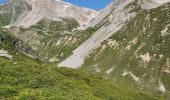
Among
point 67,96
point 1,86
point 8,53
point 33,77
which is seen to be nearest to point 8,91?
point 1,86

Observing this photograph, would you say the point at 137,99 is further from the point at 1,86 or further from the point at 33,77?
the point at 1,86

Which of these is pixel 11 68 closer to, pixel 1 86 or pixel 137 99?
pixel 1 86

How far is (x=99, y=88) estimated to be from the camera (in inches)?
3174

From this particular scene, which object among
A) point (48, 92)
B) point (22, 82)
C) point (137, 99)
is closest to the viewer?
point (48, 92)

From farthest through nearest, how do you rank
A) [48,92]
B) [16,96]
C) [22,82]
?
[22,82] → [48,92] → [16,96]

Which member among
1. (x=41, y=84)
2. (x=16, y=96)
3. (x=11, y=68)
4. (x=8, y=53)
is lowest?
(x=16, y=96)

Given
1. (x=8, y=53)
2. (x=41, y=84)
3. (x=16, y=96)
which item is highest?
(x=8, y=53)

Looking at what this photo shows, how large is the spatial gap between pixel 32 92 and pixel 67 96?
5.03 metres

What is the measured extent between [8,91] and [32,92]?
10.7 ft

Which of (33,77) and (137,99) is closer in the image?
(33,77)

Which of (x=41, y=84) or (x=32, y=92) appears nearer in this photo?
(x=32, y=92)

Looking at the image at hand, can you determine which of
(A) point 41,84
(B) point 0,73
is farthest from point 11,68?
(A) point 41,84

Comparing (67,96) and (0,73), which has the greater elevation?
(0,73)

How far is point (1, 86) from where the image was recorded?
2163 inches
